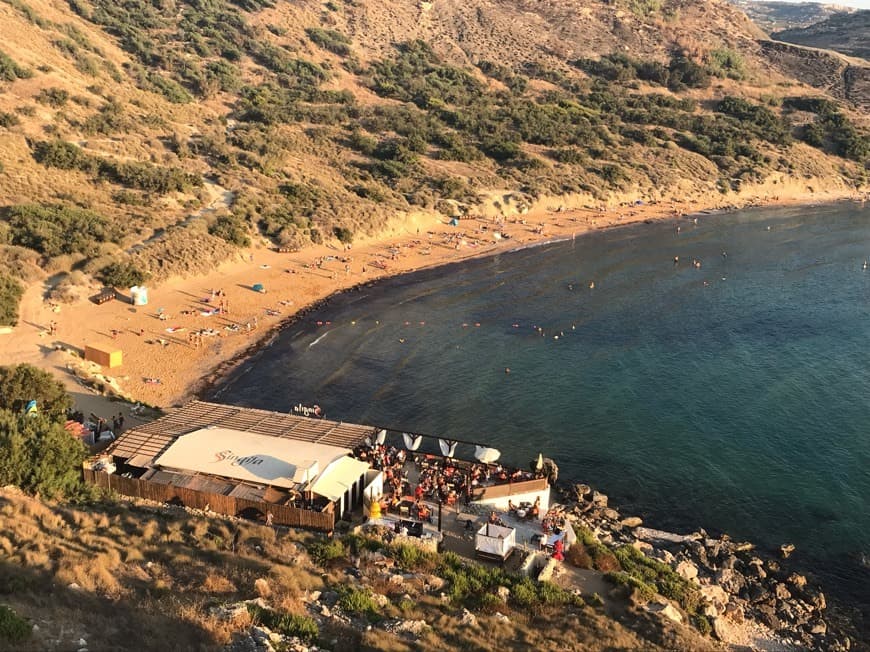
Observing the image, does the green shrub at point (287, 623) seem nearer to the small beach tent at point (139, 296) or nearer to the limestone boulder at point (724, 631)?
the limestone boulder at point (724, 631)

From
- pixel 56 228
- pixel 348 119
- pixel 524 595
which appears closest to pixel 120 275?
pixel 56 228

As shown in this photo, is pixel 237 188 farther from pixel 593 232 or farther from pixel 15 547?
pixel 15 547

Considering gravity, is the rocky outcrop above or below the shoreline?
above

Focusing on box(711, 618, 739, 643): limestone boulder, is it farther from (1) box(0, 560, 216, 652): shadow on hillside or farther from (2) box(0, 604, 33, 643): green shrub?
(2) box(0, 604, 33, 643): green shrub

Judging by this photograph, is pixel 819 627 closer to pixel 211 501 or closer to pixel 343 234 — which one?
→ pixel 211 501

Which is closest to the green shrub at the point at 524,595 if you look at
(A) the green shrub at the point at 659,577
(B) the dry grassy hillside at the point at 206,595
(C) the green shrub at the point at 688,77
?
(B) the dry grassy hillside at the point at 206,595

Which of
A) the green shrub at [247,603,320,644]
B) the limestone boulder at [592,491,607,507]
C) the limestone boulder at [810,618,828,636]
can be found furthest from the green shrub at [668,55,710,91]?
the green shrub at [247,603,320,644]
